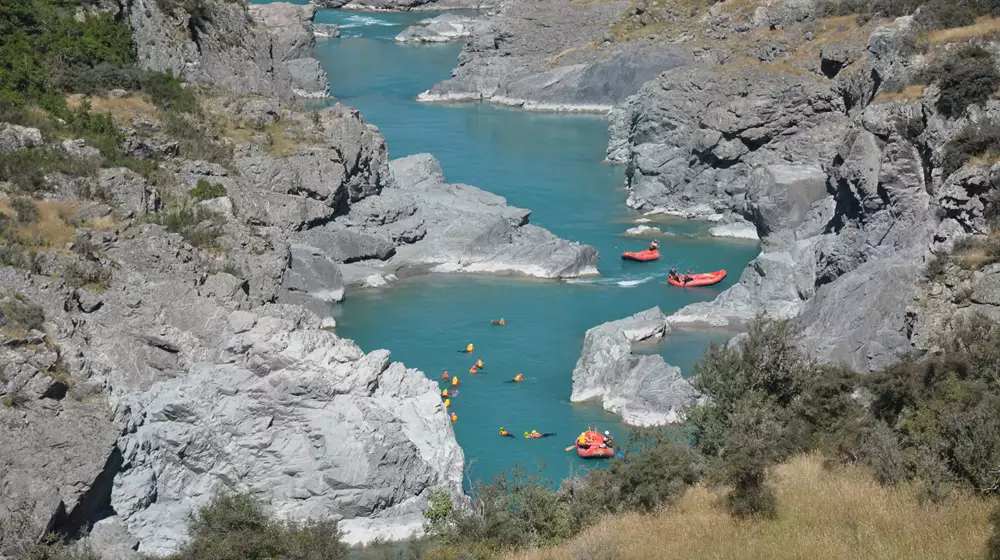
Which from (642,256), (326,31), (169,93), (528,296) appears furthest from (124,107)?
(326,31)

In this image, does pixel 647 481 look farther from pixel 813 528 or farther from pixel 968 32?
pixel 968 32

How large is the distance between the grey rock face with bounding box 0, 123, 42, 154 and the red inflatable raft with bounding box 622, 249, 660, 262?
1175 inches

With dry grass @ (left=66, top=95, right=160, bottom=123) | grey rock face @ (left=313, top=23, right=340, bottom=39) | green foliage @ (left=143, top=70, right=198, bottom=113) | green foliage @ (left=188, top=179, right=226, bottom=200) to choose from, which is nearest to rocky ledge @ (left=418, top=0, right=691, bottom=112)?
grey rock face @ (left=313, top=23, right=340, bottom=39)

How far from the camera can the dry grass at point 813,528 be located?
18.0m

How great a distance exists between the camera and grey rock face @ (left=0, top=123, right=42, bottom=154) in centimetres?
4047

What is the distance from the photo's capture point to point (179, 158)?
4894cm

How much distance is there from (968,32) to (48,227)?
119ft

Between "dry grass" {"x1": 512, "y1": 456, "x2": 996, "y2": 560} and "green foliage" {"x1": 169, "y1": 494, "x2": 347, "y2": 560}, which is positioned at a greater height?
"dry grass" {"x1": 512, "y1": 456, "x2": 996, "y2": 560}

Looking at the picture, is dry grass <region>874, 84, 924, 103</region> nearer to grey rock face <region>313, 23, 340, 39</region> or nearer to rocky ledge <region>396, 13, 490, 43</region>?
rocky ledge <region>396, 13, 490, 43</region>

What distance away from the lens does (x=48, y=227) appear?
36.5 meters

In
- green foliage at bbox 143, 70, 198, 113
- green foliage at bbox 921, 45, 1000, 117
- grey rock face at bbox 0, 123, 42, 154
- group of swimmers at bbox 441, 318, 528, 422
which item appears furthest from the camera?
green foliage at bbox 143, 70, 198, 113

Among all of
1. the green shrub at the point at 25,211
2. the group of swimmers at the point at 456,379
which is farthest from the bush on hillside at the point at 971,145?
the green shrub at the point at 25,211

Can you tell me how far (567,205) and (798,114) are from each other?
1453 cm

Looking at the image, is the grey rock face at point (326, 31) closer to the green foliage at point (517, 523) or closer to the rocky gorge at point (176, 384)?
the rocky gorge at point (176, 384)
